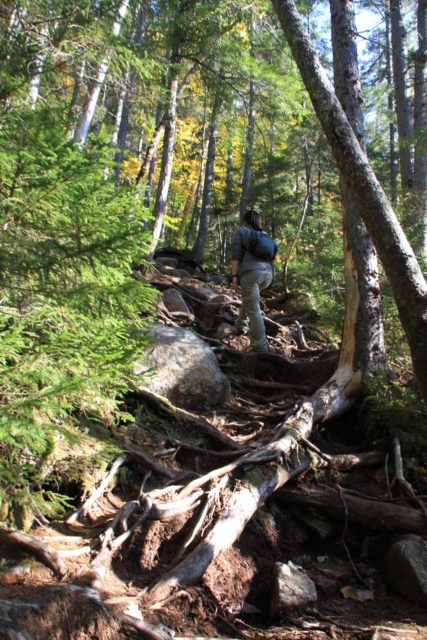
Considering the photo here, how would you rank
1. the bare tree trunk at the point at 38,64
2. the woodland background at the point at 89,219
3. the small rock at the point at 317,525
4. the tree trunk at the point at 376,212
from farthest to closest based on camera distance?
the small rock at the point at 317,525, the bare tree trunk at the point at 38,64, the tree trunk at the point at 376,212, the woodland background at the point at 89,219

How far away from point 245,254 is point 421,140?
5.86 m

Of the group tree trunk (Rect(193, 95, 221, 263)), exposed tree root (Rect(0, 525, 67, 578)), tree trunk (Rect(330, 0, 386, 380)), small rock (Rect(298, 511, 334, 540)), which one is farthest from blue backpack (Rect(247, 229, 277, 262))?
tree trunk (Rect(193, 95, 221, 263))

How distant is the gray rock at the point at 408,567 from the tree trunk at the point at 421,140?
6.19m

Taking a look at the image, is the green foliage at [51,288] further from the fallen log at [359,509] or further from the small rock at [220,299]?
the small rock at [220,299]

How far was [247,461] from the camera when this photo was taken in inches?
150

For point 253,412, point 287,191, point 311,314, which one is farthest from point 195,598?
point 287,191

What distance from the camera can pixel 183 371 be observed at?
5.30 m

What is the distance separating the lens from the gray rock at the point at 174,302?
8641mm

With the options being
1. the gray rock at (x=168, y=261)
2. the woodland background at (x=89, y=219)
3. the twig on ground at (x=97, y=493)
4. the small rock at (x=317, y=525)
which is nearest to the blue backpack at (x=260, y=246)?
the woodland background at (x=89, y=219)

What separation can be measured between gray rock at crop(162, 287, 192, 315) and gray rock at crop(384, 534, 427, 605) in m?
5.70

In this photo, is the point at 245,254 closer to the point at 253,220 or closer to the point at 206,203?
the point at 253,220

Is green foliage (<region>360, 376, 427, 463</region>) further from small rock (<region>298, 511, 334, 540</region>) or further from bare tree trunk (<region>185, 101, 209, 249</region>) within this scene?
bare tree trunk (<region>185, 101, 209, 249</region>)

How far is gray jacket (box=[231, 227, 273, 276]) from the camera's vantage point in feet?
21.8

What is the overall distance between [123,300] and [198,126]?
74.5 ft
